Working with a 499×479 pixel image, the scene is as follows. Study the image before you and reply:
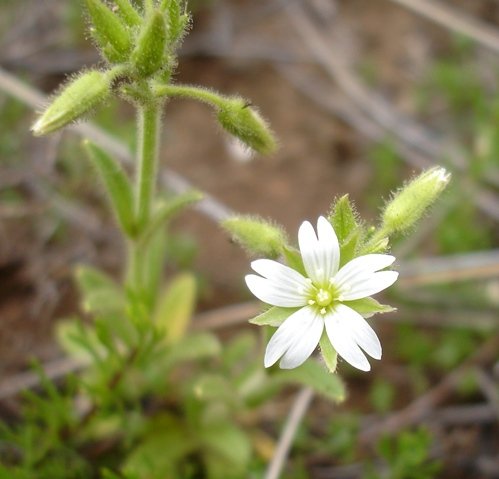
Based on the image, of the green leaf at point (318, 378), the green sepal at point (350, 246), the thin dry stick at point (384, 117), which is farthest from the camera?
the thin dry stick at point (384, 117)

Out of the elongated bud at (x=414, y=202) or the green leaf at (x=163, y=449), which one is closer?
the elongated bud at (x=414, y=202)

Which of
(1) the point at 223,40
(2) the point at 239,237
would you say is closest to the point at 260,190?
(1) the point at 223,40

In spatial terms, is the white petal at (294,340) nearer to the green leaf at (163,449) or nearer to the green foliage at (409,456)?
the green foliage at (409,456)

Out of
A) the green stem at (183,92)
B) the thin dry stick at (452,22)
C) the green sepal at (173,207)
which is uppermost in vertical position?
the thin dry stick at (452,22)

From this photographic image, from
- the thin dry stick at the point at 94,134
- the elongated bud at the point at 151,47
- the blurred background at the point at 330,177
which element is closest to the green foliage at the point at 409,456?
the blurred background at the point at 330,177

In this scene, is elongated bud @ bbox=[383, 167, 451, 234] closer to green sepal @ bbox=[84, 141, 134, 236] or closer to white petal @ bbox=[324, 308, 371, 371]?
white petal @ bbox=[324, 308, 371, 371]

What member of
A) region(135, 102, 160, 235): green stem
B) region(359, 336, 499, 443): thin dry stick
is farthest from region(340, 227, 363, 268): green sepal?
region(359, 336, 499, 443): thin dry stick

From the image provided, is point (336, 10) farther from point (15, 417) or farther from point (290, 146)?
point (15, 417)
